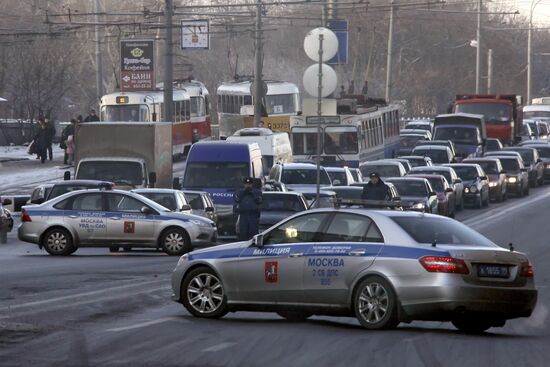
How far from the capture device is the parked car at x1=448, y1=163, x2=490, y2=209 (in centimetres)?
4691

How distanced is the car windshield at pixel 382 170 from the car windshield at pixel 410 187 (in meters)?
5.29

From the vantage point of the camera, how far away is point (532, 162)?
197 ft

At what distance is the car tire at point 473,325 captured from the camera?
15.3 m

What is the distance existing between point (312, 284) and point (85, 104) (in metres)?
85.8

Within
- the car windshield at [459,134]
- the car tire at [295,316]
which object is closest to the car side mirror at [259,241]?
the car tire at [295,316]

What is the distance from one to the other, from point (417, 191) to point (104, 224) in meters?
13.3

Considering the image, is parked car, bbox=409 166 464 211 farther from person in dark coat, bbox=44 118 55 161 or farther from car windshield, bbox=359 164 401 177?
person in dark coat, bbox=44 118 55 161

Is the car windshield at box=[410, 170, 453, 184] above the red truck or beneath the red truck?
beneath

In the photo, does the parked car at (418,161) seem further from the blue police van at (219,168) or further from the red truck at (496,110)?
the blue police van at (219,168)

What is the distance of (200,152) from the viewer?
3491cm

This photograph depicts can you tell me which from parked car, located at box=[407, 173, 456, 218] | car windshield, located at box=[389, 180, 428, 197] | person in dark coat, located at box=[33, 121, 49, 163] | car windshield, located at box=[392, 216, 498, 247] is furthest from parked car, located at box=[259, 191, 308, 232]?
person in dark coat, located at box=[33, 121, 49, 163]

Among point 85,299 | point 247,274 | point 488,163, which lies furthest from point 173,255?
point 488,163

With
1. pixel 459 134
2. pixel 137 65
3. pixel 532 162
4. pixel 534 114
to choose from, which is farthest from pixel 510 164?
pixel 534 114

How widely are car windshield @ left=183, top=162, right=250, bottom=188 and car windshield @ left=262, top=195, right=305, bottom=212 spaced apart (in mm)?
2985
